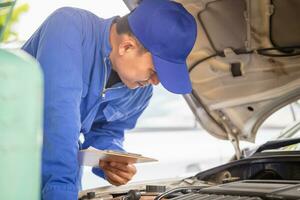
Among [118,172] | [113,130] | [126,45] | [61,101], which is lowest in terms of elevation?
[118,172]

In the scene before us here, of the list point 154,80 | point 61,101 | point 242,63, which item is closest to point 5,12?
point 61,101

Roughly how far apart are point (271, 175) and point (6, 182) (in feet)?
4.26

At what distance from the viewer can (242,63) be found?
1.97 m

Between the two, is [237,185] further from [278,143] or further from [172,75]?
[278,143]

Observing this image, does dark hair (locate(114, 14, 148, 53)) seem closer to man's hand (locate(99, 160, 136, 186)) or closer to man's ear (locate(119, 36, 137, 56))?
man's ear (locate(119, 36, 137, 56))

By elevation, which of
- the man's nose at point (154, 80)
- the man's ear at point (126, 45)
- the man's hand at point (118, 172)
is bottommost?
the man's hand at point (118, 172)

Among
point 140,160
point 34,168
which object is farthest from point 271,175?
point 34,168

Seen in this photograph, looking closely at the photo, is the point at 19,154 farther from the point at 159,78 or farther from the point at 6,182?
the point at 159,78

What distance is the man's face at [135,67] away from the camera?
1458 millimetres

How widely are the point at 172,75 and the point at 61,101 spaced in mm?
396

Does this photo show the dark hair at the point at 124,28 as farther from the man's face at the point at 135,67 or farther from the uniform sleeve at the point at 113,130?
the uniform sleeve at the point at 113,130

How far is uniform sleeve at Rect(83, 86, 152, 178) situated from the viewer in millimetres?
1841

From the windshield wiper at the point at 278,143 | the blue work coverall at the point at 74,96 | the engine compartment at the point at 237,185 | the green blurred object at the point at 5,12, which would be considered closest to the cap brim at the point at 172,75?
the blue work coverall at the point at 74,96

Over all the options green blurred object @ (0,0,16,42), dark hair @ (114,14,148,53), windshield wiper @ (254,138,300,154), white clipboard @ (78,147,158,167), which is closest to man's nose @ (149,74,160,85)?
dark hair @ (114,14,148,53)
